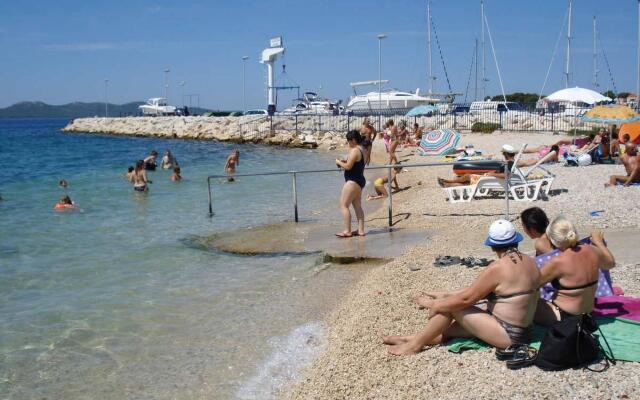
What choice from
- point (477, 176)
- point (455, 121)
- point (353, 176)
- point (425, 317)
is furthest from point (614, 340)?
point (455, 121)

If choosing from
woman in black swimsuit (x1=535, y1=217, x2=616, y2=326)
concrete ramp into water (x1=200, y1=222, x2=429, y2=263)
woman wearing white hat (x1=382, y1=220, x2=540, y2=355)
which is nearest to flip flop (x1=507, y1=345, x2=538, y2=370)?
woman wearing white hat (x1=382, y1=220, x2=540, y2=355)

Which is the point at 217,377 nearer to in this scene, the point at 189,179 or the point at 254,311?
the point at 254,311

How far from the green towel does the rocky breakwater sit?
105ft

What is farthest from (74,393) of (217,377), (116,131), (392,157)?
(116,131)

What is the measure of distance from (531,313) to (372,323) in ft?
5.55

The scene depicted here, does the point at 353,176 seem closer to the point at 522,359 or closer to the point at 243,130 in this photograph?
Result: the point at 522,359

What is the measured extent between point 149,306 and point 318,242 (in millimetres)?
3316

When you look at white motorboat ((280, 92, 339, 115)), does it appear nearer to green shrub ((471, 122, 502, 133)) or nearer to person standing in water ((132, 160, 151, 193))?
green shrub ((471, 122, 502, 133))

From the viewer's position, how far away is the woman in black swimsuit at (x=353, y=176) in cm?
934

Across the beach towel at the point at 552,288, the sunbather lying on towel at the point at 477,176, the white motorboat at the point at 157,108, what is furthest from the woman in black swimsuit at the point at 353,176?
the white motorboat at the point at 157,108

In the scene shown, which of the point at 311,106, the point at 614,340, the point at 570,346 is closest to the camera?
the point at 570,346

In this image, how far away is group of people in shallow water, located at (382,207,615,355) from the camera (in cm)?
440

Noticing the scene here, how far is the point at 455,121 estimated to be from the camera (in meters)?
37.6

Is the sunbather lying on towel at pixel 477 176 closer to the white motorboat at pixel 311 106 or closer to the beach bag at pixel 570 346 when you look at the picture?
the beach bag at pixel 570 346
